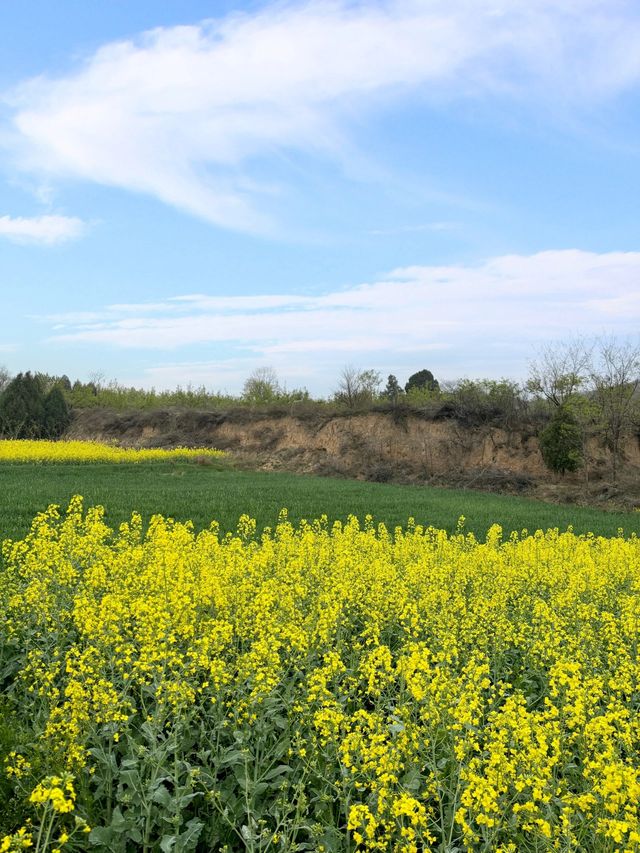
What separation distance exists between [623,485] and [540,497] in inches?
149

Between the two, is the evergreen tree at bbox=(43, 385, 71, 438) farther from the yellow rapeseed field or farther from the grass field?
the yellow rapeseed field

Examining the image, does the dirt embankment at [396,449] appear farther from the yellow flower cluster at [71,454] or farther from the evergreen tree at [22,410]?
the evergreen tree at [22,410]

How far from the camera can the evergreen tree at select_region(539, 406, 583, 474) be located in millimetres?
34438

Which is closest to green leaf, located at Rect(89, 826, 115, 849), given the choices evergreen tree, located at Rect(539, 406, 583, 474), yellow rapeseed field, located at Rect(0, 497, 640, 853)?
yellow rapeseed field, located at Rect(0, 497, 640, 853)

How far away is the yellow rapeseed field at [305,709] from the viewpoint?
349 centimetres

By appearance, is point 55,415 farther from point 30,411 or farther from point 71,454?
point 71,454

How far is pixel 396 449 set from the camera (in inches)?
1700

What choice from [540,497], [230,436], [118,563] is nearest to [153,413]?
[230,436]

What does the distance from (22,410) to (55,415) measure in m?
3.18

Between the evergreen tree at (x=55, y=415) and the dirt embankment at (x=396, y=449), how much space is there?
6.76 m

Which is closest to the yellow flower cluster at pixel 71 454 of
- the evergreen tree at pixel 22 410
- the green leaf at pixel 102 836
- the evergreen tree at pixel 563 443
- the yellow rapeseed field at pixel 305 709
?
the evergreen tree at pixel 22 410

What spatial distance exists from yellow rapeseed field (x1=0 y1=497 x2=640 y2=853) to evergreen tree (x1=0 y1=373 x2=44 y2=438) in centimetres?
5262

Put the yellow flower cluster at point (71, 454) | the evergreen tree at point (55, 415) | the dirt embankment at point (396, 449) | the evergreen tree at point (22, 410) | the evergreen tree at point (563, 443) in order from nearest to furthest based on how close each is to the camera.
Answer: the evergreen tree at point (563, 443)
the dirt embankment at point (396, 449)
the yellow flower cluster at point (71, 454)
the evergreen tree at point (22, 410)
the evergreen tree at point (55, 415)

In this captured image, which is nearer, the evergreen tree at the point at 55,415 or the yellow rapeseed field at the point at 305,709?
the yellow rapeseed field at the point at 305,709
